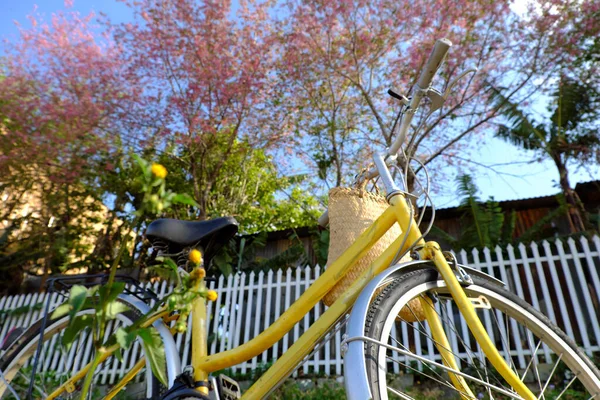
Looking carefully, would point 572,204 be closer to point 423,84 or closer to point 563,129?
point 563,129

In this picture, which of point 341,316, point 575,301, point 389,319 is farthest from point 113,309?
point 575,301

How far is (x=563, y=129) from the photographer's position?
8.13 metres

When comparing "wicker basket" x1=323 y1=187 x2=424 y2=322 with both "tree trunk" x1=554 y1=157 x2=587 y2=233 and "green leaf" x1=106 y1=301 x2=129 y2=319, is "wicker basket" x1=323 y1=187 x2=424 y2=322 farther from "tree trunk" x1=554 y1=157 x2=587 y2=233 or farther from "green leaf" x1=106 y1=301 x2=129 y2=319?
"tree trunk" x1=554 y1=157 x2=587 y2=233

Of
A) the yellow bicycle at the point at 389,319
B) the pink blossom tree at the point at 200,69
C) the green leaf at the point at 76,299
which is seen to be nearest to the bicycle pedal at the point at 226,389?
the yellow bicycle at the point at 389,319

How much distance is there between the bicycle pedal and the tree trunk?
6.45 metres

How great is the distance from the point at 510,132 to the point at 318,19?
423cm

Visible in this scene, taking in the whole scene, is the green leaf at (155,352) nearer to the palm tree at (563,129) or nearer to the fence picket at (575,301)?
the fence picket at (575,301)

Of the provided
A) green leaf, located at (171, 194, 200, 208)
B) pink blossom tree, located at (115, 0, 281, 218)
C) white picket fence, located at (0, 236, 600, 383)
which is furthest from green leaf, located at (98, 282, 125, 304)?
pink blossom tree, located at (115, 0, 281, 218)

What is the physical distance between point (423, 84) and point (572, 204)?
6.28 meters

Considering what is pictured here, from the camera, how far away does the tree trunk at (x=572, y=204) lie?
664 centimetres

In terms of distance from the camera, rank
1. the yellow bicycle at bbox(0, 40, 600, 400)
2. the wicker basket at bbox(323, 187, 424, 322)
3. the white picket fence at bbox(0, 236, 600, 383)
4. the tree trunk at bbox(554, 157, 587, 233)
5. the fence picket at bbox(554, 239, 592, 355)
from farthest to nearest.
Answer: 1. the tree trunk at bbox(554, 157, 587, 233)
2. the white picket fence at bbox(0, 236, 600, 383)
3. the fence picket at bbox(554, 239, 592, 355)
4. the wicker basket at bbox(323, 187, 424, 322)
5. the yellow bicycle at bbox(0, 40, 600, 400)

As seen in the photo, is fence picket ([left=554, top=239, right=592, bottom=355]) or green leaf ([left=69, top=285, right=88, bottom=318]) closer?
green leaf ([left=69, top=285, right=88, bottom=318])

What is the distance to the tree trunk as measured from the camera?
6645 millimetres

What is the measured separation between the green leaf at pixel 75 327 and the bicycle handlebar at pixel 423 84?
1.40 metres
